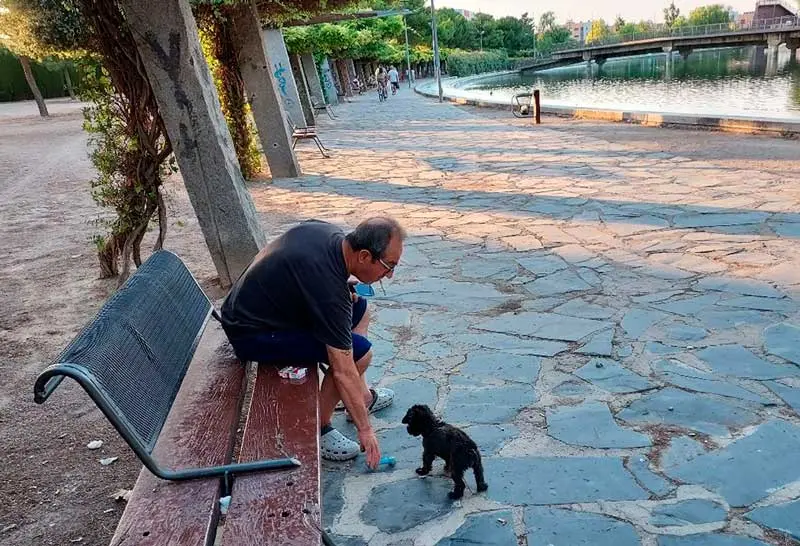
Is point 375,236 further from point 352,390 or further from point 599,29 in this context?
point 599,29

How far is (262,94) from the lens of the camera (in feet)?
34.6

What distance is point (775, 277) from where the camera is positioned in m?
4.65

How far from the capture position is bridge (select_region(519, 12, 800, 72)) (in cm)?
5869

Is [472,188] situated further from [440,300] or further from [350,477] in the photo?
[350,477]

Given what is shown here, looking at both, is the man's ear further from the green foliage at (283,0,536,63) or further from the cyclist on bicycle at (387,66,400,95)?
→ the cyclist on bicycle at (387,66,400,95)

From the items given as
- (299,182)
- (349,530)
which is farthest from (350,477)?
(299,182)

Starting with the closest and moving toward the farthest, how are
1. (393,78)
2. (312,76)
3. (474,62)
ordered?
(312,76) < (393,78) < (474,62)

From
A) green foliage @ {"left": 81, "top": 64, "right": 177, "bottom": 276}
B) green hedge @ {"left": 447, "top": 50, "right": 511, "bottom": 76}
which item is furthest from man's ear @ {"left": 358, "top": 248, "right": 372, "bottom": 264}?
green hedge @ {"left": 447, "top": 50, "right": 511, "bottom": 76}

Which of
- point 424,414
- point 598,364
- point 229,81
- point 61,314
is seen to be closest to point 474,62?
point 229,81

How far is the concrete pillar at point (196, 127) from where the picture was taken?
4676 mm

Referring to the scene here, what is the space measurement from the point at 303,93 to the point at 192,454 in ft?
61.0

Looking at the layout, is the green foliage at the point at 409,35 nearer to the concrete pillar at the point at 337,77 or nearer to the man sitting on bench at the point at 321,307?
the concrete pillar at the point at 337,77

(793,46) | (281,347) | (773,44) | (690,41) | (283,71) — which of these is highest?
(283,71)

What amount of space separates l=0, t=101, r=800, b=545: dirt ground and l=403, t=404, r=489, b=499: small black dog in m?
1.41
